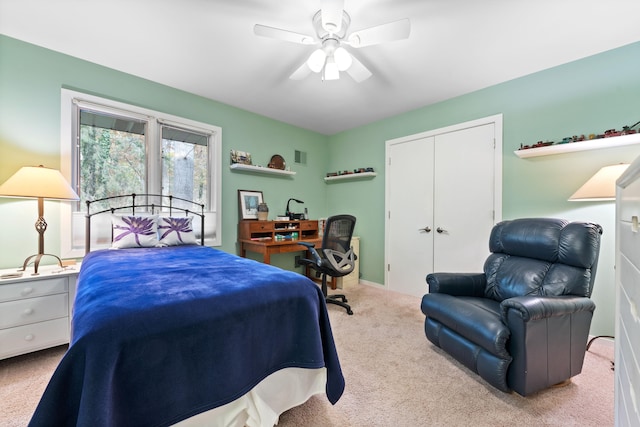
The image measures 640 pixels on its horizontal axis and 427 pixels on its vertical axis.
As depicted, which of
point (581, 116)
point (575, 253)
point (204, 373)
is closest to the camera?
point (204, 373)

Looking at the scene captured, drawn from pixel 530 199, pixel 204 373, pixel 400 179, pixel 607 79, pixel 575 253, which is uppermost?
pixel 607 79

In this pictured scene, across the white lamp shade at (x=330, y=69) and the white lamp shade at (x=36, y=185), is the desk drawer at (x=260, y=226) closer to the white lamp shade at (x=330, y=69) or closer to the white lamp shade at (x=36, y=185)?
the white lamp shade at (x=36, y=185)

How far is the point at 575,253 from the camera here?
178cm

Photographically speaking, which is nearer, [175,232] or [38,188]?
[38,188]

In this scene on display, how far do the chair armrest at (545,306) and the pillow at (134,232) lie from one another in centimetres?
303

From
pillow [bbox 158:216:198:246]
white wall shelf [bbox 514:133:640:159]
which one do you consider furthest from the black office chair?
white wall shelf [bbox 514:133:640:159]

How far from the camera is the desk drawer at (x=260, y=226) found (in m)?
3.53

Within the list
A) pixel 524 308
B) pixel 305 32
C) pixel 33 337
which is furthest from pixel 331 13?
pixel 33 337

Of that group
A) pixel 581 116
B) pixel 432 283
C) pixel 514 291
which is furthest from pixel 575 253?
pixel 581 116

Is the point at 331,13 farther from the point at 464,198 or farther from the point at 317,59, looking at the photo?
the point at 464,198

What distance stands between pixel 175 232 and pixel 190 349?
194cm

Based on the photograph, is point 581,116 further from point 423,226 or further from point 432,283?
point 432,283

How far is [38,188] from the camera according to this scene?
2000 millimetres

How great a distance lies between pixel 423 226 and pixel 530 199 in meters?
1.20
